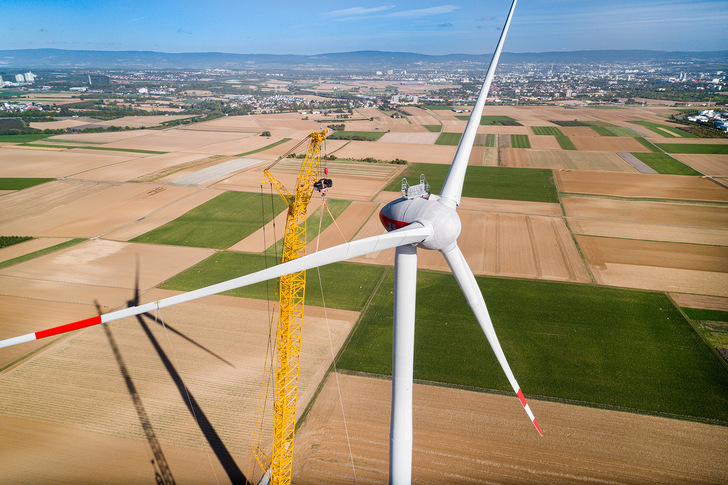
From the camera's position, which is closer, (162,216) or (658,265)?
(658,265)

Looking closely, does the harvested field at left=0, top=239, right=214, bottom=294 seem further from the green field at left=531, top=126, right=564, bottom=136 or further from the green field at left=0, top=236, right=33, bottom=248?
the green field at left=531, top=126, right=564, bottom=136

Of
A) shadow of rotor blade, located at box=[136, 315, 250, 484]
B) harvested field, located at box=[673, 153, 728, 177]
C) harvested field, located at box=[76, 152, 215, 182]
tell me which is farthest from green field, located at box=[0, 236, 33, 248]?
harvested field, located at box=[673, 153, 728, 177]

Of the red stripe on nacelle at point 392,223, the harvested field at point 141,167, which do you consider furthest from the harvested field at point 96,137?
the red stripe on nacelle at point 392,223

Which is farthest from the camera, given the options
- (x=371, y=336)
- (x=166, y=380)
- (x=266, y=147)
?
(x=266, y=147)

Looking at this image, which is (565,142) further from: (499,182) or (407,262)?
(407,262)

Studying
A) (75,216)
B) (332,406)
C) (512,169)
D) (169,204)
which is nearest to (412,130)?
(512,169)

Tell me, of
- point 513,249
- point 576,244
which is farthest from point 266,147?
point 576,244
